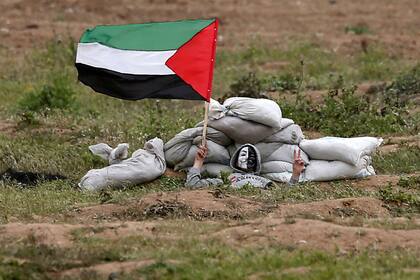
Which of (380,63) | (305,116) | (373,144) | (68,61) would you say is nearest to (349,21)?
(380,63)

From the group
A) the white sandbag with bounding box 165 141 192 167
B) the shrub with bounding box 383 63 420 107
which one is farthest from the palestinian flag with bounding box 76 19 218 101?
the shrub with bounding box 383 63 420 107

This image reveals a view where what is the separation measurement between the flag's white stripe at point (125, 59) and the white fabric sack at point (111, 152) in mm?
742

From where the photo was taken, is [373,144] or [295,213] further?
[373,144]

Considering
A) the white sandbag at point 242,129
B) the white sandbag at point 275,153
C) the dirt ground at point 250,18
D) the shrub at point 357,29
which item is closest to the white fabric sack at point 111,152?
the white sandbag at point 242,129

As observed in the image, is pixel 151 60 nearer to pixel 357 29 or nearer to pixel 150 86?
pixel 150 86

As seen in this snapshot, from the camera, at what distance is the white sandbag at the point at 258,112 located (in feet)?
31.1

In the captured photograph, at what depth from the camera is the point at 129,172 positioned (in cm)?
943

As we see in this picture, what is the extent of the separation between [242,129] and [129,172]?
999mm

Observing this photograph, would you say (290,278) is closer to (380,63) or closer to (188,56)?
(188,56)

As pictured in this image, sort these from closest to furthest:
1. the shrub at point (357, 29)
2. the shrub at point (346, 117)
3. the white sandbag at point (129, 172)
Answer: the white sandbag at point (129, 172) < the shrub at point (346, 117) < the shrub at point (357, 29)

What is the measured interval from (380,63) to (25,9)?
7.85 m

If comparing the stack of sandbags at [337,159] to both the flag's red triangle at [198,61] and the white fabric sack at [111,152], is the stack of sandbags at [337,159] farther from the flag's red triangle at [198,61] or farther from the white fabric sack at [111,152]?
the white fabric sack at [111,152]

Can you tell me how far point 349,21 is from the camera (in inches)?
848

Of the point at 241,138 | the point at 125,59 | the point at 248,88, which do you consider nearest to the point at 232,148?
the point at 241,138
